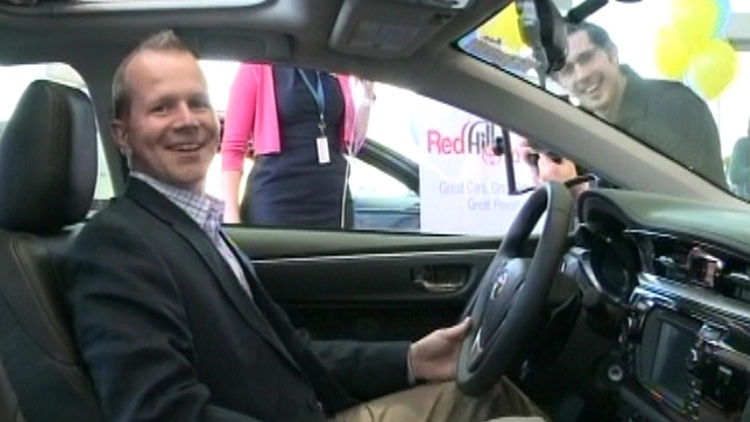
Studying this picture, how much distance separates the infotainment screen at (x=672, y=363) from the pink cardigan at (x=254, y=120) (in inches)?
50.8

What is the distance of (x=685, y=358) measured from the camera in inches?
63.9

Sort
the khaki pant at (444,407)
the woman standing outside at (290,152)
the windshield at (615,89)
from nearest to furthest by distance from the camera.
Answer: the khaki pant at (444,407), the windshield at (615,89), the woman standing outside at (290,152)

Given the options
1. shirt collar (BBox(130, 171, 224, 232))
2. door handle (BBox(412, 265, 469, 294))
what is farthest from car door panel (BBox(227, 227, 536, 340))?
shirt collar (BBox(130, 171, 224, 232))

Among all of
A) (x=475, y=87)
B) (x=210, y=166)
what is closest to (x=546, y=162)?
(x=475, y=87)

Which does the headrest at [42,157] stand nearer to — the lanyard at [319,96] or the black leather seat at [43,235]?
the black leather seat at [43,235]

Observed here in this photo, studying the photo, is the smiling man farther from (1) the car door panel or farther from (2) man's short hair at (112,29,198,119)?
(1) the car door panel

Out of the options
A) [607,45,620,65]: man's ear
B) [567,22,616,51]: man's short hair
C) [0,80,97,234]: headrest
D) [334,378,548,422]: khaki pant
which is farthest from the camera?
[607,45,620,65]: man's ear

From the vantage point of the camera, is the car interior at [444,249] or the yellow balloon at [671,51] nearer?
the car interior at [444,249]

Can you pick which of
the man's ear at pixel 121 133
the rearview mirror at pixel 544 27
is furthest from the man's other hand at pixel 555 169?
the man's ear at pixel 121 133

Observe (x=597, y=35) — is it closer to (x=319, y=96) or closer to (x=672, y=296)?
(x=319, y=96)

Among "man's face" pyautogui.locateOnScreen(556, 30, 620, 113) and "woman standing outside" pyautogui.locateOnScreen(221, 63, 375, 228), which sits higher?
"man's face" pyautogui.locateOnScreen(556, 30, 620, 113)

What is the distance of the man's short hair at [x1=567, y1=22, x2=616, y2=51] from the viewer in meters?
2.60

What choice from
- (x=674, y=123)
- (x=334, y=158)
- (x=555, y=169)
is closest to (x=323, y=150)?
(x=334, y=158)

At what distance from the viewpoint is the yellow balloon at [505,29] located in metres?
2.39
